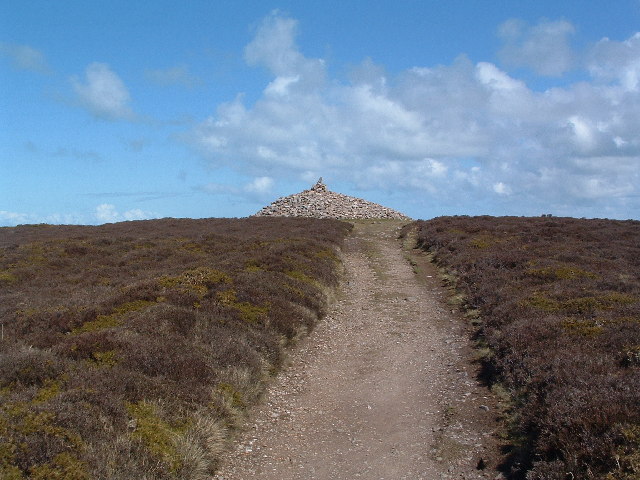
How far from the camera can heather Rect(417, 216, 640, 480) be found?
6684 mm

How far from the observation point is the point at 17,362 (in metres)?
8.78

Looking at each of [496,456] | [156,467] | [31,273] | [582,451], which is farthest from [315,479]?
[31,273]

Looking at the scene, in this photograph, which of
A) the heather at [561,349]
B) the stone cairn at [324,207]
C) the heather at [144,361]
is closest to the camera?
the heather at [144,361]

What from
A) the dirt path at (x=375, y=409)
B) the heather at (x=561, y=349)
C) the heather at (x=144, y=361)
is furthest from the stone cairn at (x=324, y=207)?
the dirt path at (x=375, y=409)

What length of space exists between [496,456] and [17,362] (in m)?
8.50

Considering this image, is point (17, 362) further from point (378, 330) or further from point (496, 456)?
point (378, 330)

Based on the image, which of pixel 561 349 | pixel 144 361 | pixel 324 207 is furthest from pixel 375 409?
pixel 324 207

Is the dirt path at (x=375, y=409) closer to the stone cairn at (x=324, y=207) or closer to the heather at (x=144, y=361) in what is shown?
the heather at (x=144, y=361)

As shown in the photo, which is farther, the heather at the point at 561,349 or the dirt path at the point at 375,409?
the dirt path at the point at 375,409

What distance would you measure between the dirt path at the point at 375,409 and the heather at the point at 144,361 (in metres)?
0.66

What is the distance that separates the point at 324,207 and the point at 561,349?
48.3 m

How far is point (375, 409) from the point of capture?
1027 cm

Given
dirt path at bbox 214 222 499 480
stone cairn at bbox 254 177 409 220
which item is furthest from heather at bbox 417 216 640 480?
stone cairn at bbox 254 177 409 220

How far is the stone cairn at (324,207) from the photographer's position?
5600 cm
